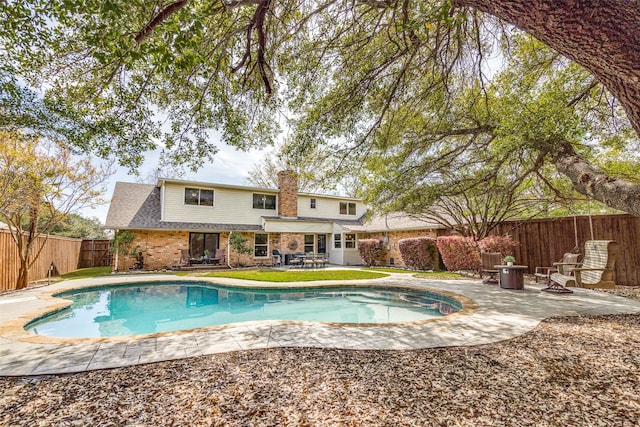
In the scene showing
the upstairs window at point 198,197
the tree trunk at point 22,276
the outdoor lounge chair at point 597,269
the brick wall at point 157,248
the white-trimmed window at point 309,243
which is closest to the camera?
the outdoor lounge chair at point 597,269

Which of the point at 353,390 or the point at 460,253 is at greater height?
the point at 460,253

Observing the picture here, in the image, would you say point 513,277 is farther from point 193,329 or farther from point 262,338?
point 193,329

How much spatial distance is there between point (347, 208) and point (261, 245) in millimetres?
7230

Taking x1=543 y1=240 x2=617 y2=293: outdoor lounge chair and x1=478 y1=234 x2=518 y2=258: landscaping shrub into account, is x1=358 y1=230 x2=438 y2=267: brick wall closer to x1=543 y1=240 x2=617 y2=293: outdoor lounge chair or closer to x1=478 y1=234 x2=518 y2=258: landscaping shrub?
x1=478 y1=234 x2=518 y2=258: landscaping shrub

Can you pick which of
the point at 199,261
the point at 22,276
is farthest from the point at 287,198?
the point at 22,276

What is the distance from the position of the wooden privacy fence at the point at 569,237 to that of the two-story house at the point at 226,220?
9.15 m

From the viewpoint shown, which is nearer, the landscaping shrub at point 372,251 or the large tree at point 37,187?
the large tree at point 37,187

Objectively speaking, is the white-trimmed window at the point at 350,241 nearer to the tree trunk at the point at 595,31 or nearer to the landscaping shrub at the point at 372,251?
the landscaping shrub at the point at 372,251

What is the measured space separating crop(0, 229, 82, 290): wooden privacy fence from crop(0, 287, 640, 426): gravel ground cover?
Answer: 872 centimetres

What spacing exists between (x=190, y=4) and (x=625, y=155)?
44.3 feet

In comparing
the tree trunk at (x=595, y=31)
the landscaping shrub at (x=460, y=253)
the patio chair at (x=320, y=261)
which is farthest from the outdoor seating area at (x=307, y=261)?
the tree trunk at (x=595, y=31)

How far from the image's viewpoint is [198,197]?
16.7 meters

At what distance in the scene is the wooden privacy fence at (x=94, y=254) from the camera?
17.1 metres

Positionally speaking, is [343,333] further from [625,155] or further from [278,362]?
[625,155]
